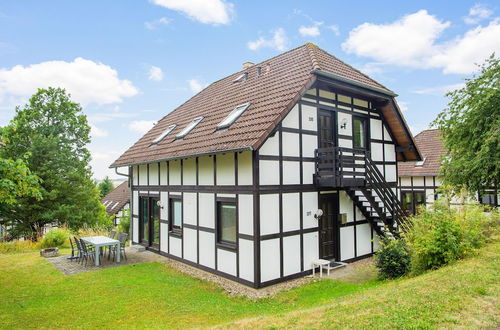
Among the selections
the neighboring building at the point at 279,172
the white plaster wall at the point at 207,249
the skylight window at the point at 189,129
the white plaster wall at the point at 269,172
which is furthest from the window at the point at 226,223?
the skylight window at the point at 189,129

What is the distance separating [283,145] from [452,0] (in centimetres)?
779

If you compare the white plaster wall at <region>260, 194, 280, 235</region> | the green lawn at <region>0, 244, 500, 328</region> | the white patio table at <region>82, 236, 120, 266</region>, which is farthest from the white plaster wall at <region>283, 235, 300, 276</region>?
the white patio table at <region>82, 236, 120, 266</region>

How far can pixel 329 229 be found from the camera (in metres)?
9.62

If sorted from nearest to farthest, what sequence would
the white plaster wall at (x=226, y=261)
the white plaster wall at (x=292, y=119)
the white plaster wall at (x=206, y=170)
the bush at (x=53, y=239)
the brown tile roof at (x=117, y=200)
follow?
1. the white plaster wall at (x=226, y=261)
2. the white plaster wall at (x=292, y=119)
3. the white plaster wall at (x=206, y=170)
4. the bush at (x=53, y=239)
5. the brown tile roof at (x=117, y=200)

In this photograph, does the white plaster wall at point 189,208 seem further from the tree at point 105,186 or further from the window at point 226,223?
the tree at point 105,186

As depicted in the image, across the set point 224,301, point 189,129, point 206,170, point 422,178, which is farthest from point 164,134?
point 422,178

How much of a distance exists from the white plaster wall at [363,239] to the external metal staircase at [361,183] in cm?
27

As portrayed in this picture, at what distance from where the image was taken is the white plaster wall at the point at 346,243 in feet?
32.3

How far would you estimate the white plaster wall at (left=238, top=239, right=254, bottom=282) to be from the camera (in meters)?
7.72

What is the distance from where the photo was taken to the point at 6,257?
11.5 m

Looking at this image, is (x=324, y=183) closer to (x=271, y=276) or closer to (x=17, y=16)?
(x=271, y=276)

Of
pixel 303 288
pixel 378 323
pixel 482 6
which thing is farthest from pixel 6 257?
pixel 482 6

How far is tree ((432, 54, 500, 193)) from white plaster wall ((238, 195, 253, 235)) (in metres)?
8.14

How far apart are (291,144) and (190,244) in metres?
4.49
